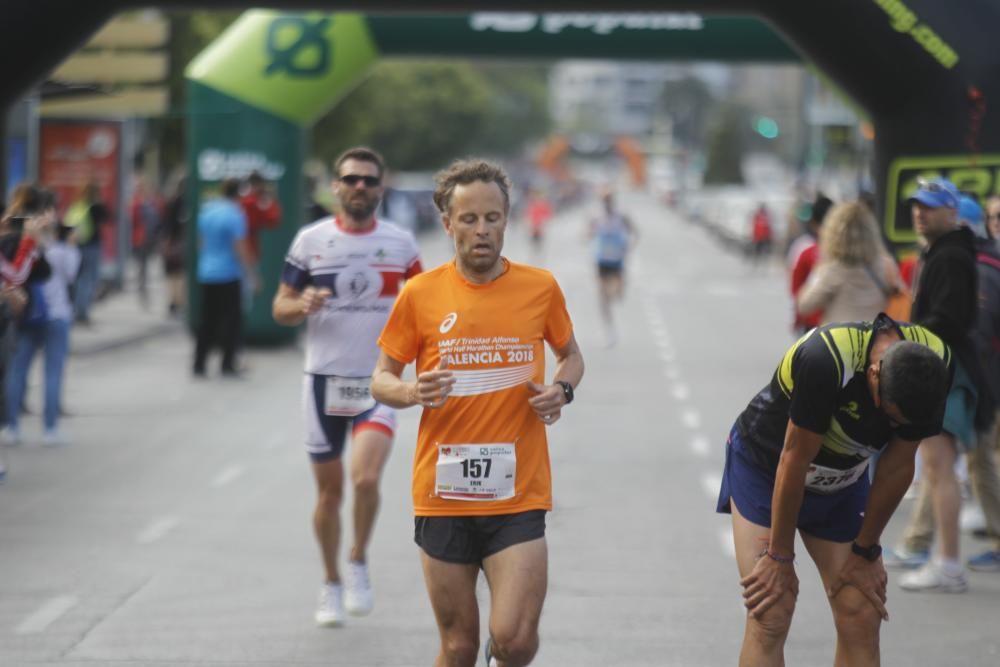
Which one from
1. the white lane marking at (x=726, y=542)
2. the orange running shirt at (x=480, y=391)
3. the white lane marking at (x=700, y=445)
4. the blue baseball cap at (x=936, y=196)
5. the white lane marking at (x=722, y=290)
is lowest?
the white lane marking at (x=726, y=542)

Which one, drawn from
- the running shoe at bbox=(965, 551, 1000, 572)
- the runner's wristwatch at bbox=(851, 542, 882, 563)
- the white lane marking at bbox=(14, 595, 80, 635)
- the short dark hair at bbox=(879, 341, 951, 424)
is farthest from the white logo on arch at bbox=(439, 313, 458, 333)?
the running shoe at bbox=(965, 551, 1000, 572)

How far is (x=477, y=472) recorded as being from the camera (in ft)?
16.5

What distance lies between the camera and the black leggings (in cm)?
1612

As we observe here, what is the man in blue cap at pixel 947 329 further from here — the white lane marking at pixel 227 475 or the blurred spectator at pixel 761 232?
the blurred spectator at pixel 761 232

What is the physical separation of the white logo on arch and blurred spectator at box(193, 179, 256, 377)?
1086 cm

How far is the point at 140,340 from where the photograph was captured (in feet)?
67.7

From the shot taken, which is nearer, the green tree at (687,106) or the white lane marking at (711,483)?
the white lane marking at (711,483)

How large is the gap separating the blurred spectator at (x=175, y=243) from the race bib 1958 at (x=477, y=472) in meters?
16.3

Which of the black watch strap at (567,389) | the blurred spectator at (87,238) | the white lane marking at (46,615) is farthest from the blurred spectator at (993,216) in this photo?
the blurred spectator at (87,238)

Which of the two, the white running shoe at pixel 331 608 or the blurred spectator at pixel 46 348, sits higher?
the blurred spectator at pixel 46 348

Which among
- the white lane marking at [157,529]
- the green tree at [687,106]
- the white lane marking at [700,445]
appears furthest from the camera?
the green tree at [687,106]

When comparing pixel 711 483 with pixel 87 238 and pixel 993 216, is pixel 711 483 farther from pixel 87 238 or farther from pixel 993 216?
pixel 87 238

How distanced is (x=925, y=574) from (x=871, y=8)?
3205 mm

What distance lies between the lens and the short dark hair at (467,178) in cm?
507
